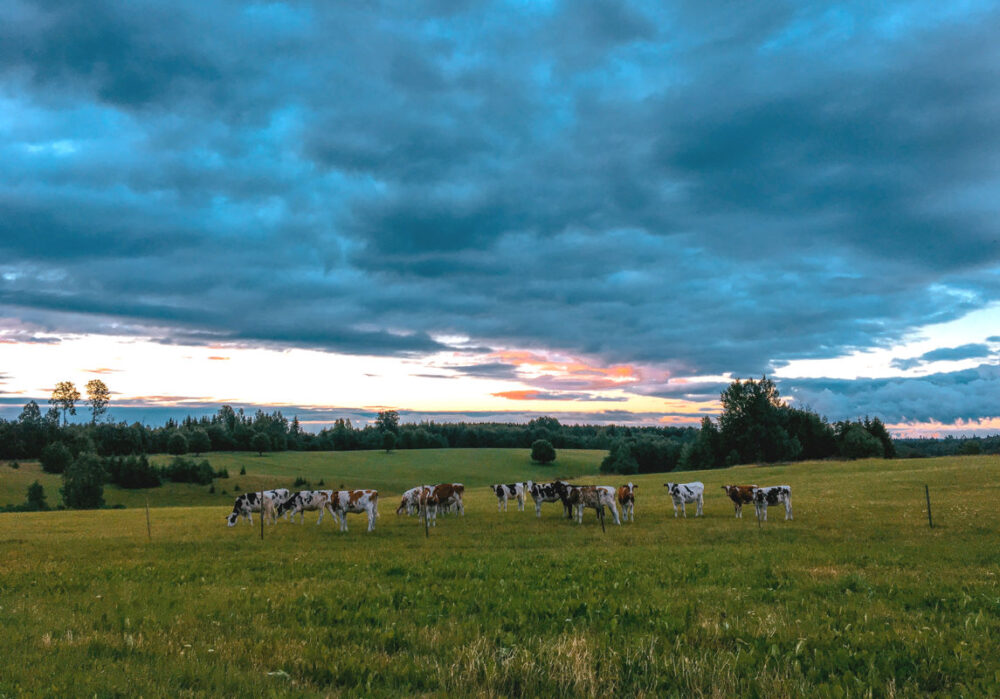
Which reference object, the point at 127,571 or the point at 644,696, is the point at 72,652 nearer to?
the point at 644,696

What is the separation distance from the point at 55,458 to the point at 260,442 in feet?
129

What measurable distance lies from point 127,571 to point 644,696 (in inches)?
609

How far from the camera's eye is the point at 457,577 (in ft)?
46.6

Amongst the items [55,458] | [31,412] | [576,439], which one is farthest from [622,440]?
[31,412]

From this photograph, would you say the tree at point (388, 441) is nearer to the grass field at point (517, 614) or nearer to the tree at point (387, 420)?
the tree at point (387, 420)

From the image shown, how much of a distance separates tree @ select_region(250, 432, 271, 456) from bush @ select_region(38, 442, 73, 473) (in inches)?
1434

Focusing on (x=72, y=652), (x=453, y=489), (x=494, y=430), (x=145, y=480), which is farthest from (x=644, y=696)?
(x=494, y=430)

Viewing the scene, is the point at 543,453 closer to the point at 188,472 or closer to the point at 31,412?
the point at 188,472

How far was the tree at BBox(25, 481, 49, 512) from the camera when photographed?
75.8 metres

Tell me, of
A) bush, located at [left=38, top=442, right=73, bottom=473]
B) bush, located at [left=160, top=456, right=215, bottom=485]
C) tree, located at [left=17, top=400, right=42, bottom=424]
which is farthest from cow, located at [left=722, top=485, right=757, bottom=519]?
tree, located at [left=17, top=400, right=42, bottom=424]

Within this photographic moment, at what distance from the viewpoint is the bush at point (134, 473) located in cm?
9694

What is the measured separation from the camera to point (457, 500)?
32.5m

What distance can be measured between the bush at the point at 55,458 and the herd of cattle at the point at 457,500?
97.0m

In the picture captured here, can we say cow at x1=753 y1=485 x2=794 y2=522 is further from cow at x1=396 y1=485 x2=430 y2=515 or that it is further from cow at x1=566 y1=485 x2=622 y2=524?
cow at x1=396 y1=485 x2=430 y2=515
